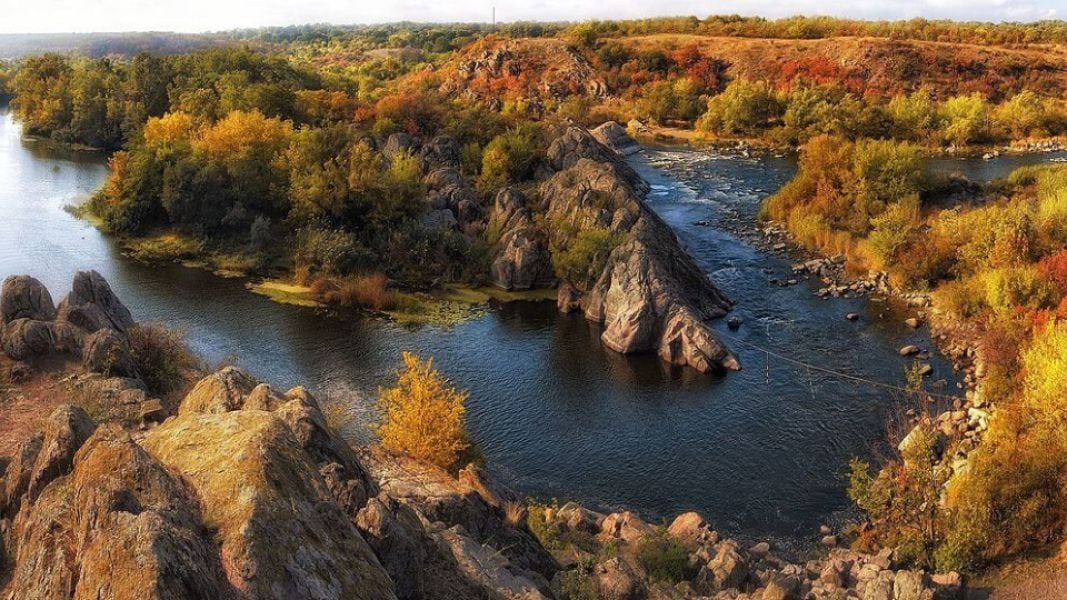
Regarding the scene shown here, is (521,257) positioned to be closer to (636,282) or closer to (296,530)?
(636,282)

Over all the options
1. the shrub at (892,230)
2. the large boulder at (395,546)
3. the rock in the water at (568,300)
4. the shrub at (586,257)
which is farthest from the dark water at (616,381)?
the large boulder at (395,546)

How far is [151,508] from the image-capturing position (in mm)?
10648

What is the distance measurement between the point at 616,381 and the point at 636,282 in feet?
21.3

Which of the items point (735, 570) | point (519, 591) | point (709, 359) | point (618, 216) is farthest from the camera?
point (618, 216)

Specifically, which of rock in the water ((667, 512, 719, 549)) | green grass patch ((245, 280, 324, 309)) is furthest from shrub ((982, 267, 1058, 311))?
green grass patch ((245, 280, 324, 309))

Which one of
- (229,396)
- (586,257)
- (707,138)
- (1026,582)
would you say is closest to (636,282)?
(586,257)

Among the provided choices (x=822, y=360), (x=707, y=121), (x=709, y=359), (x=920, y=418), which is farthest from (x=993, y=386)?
(x=707, y=121)

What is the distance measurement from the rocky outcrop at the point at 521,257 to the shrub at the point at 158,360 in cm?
1956

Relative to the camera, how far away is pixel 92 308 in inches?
1278

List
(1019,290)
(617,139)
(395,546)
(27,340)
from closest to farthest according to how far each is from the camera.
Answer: (395,546) < (27,340) < (1019,290) < (617,139)

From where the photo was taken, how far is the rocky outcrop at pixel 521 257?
4728 cm

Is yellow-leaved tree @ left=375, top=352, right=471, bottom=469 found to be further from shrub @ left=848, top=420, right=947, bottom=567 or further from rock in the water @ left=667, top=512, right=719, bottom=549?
shrub @ left=848, top=420, right=947, bottom=567

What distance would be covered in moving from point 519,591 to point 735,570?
7.88 meters

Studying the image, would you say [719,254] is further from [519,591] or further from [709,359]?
[519,591]
